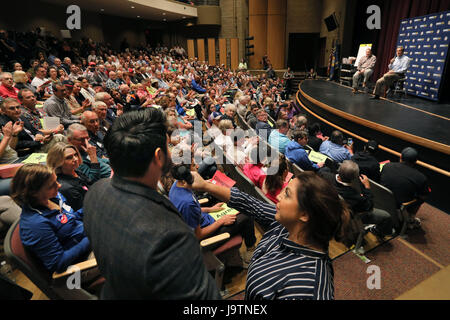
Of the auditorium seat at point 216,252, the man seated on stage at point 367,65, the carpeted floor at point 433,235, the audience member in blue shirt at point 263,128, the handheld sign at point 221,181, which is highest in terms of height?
the man seated on stage at point 367,65

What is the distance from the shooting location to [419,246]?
2.34 m

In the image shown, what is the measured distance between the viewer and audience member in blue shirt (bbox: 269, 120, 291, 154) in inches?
131

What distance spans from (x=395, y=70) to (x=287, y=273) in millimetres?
6758

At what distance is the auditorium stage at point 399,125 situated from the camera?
301 centimetres

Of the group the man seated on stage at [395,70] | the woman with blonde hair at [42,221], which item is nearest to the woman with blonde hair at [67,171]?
the woman with blonde hair at [42,221]

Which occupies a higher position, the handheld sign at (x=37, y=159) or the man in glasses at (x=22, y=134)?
the man in glasses at (x=22, y=134)

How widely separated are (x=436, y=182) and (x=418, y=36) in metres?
5.45

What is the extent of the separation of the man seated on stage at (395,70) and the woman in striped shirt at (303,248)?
21.0 ft

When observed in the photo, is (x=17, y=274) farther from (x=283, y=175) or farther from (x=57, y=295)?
(x=283, y=175)

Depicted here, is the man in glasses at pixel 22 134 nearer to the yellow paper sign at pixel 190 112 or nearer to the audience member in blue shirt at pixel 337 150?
the yellow paper sign at pixel 190 112

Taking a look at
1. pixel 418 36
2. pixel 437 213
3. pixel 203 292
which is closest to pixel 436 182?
pixel 437 213

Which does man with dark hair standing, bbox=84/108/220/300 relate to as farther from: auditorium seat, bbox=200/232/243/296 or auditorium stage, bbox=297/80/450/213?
auditorium stage, bbox=297/80/450/213

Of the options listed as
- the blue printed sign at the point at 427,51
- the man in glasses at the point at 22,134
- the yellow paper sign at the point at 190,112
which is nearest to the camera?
the man in glasses at the point at 22,134

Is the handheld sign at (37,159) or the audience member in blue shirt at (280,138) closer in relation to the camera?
the handheld sign at (37,159)
